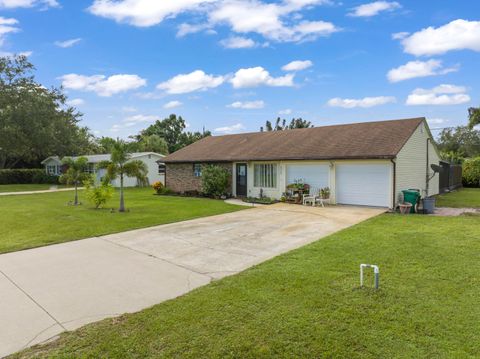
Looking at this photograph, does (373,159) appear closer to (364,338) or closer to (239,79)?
(364,338)

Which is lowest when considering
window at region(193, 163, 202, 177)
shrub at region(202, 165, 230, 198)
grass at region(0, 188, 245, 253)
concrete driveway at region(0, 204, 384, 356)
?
concrete driveway at region(0, 204, 384, 356)

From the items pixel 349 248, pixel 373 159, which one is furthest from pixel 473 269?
pixel 373 159

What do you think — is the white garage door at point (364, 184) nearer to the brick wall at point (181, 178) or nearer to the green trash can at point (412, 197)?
the green trash can at point (412, 197)

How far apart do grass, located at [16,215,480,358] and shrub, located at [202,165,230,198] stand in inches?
482

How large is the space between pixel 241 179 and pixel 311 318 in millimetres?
14811

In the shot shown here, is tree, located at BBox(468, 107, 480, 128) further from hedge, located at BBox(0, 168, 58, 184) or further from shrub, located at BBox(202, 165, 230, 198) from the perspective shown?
hedge, located at BBox(0, 168, 58, 184)

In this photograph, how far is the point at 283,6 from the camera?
12.7 meters

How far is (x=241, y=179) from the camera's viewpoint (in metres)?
18.4

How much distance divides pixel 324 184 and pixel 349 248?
8540 mm

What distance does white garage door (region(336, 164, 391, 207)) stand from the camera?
1332 centimetres

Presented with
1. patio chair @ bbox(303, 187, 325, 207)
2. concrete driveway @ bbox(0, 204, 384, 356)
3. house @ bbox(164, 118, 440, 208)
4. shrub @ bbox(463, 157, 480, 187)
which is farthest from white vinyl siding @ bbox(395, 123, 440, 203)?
shrub @ bbox(463, 157, 480, 187)

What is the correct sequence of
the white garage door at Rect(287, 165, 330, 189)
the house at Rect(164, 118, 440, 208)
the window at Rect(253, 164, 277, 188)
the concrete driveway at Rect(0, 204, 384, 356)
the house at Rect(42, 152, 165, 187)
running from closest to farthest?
the concrete driveway at Rect(0, 204, 384, 356) < the house at Rect(164, 118, 440, 208) < the white garage door at Rect(287, 165, 330, 189) < the window at Rect(253, 164, 277, 188) < the house at Rect(42, 152, 165, 187)

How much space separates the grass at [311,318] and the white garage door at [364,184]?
25.2ft

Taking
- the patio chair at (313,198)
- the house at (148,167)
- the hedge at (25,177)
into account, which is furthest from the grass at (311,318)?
the hedge at (25,177)
